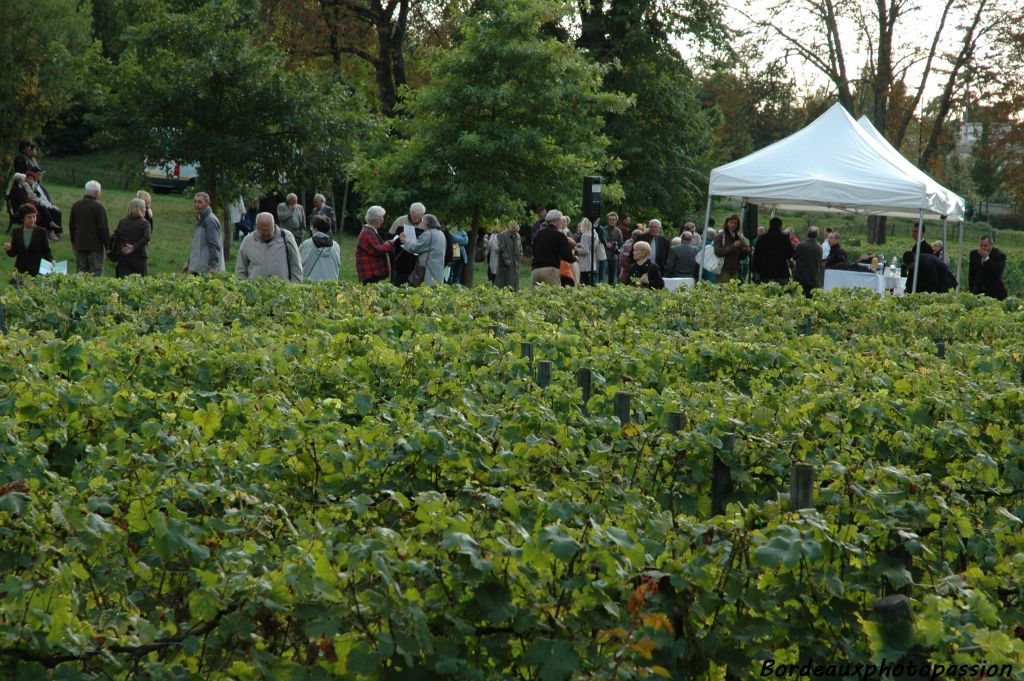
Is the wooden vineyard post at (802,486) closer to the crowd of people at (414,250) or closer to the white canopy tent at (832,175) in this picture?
the crowd of people at (414,250)

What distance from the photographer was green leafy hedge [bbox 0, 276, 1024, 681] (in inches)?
105

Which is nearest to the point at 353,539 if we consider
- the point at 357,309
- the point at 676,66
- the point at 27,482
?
the point at 27,482

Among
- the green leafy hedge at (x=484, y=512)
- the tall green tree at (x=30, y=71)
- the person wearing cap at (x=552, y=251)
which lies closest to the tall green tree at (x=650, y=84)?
the tall green tree at (x=30, y=71)

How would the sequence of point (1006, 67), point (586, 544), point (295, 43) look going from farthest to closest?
point (1006, 67) → point (295, 43) → point (586, 544)

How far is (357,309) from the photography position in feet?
30.9

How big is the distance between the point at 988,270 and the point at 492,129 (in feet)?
29.5

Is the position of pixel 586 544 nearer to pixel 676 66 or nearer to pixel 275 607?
pixel 275 607

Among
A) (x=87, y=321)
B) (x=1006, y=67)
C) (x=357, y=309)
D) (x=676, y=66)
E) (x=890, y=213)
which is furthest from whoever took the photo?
(x=1006, y=67)

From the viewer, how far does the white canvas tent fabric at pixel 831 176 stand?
739 inches

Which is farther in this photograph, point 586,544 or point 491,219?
point 491,219

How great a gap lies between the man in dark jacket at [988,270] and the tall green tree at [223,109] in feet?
39.1

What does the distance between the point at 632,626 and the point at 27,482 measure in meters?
1.94

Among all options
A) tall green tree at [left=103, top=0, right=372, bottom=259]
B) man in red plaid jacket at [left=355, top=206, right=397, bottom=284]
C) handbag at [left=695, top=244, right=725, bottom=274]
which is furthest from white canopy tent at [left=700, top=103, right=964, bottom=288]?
tall green tree at [left=103, top=0, right=372, bottom=259]

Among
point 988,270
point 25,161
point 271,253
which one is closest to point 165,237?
point 25,161
